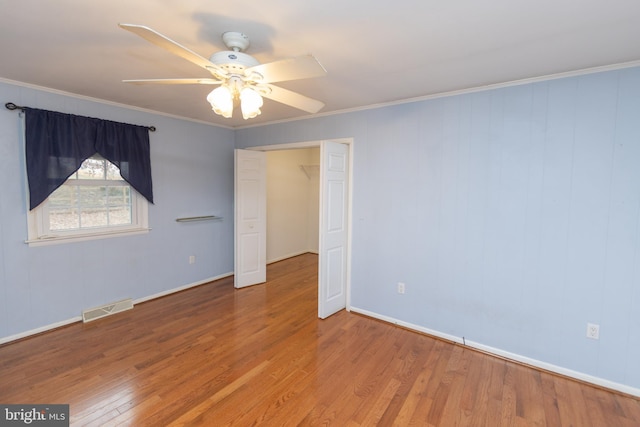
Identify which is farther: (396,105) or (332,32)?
(396,105)

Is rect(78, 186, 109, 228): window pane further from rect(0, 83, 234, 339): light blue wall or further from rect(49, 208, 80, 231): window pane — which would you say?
rect(0, 83, 234, 339): light blue wall

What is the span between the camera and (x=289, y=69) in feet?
4.89

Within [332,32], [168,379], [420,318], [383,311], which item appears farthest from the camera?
[383,311]

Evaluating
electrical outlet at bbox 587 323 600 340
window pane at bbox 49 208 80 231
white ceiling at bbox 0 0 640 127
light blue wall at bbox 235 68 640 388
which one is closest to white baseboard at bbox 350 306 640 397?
light blue wall at bbox 235 68 640 388

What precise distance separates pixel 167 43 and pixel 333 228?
97.4 inches

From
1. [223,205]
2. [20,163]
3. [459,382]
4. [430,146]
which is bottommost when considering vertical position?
[459,382]

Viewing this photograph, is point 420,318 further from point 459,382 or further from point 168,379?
point 168,379

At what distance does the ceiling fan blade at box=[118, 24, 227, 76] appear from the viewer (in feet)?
3.81

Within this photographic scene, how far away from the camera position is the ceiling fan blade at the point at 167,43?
1160 mm

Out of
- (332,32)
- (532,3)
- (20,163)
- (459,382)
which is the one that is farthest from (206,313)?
(532,3)

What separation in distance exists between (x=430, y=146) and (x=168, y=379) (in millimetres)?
3076

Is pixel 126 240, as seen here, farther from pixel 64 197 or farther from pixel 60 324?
pixel 60 324

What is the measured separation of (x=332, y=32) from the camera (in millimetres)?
1758

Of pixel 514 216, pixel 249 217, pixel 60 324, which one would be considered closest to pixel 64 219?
pixel 60 324
